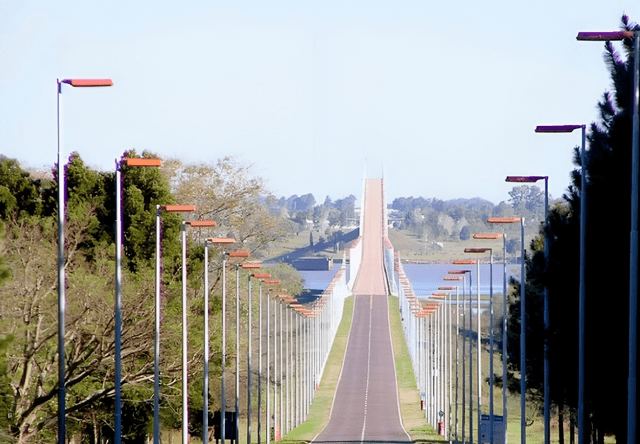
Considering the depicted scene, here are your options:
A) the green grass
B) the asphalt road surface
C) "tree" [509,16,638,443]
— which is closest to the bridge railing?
the asphalt road surface

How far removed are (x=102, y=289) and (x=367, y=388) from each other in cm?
5857

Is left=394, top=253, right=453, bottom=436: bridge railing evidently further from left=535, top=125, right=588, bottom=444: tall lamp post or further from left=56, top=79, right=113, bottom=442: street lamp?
left=56, top=79, right=113, bottom=442: street lamp

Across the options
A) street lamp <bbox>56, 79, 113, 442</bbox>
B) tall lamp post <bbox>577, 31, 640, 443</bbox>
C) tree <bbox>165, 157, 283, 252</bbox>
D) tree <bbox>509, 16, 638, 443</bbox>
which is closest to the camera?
tall lamp post <bbox>577, 31, 640, 443</bbox>

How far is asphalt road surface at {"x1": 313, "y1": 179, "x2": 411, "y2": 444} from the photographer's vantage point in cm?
7231

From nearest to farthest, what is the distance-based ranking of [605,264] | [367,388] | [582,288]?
[605,264] < [582,288] < [367,388]

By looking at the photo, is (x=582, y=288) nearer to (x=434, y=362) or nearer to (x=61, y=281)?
(x=61, y=281)

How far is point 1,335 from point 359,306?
430 ft

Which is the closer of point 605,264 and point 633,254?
point 633,254

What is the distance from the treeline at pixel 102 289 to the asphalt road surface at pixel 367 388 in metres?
10.0

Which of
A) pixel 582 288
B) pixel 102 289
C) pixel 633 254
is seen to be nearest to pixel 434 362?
pixel 102 289

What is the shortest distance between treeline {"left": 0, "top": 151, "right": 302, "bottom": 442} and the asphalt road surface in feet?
32.8

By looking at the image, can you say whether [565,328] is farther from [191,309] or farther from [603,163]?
[191,309]

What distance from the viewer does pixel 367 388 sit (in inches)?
3937

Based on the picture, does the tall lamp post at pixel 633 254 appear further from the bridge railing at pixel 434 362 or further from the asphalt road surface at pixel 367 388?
the bridge railing at pixel 434 362
